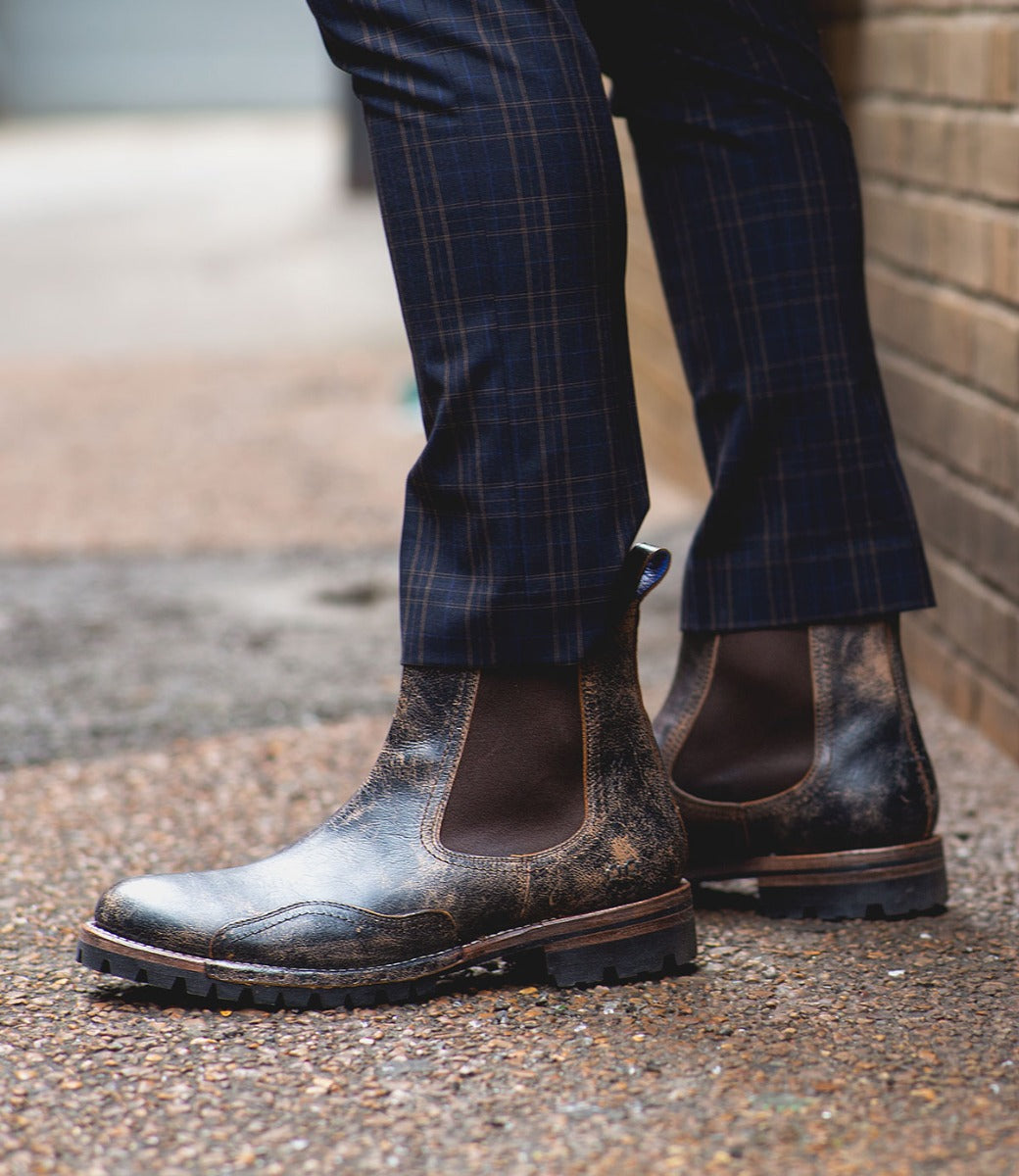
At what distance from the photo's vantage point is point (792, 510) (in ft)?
4.13

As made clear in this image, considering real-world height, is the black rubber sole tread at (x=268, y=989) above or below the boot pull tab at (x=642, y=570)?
below

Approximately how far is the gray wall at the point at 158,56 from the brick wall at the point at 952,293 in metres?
18.1

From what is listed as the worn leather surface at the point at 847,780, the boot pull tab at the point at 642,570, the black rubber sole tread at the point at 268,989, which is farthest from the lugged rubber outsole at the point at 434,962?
the boot pull tab at the point at 642,570

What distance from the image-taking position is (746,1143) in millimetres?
915

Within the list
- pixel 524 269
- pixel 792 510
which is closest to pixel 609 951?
pixel 792 510

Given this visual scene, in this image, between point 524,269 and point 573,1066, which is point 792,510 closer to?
point 524,269

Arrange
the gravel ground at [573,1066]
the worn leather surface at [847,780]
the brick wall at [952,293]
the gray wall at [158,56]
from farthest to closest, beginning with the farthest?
the gray wall at [158,56], the brick wall at [952,293], the worn leather surface at [847,780], the gravel ground at [573,1066]

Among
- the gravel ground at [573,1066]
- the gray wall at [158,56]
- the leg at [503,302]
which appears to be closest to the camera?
the gravel ground at [573,1066]

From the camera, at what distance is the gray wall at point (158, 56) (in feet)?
62.2

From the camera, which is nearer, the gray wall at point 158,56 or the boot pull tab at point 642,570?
the boot pull tab at point 642,570

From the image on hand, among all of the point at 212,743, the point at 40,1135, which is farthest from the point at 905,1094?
the point at 212,743

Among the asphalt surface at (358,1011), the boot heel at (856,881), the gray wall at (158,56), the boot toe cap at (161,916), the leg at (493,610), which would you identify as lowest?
the asphalt surface at (358,1011)

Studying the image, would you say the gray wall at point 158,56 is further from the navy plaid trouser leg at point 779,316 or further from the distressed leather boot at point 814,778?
the distressed leather boot at point 814,778

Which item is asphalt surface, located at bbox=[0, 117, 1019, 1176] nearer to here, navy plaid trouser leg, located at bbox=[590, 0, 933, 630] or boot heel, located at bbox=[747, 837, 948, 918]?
boot heel, located at bbox=[747, 837, 948, 918]
